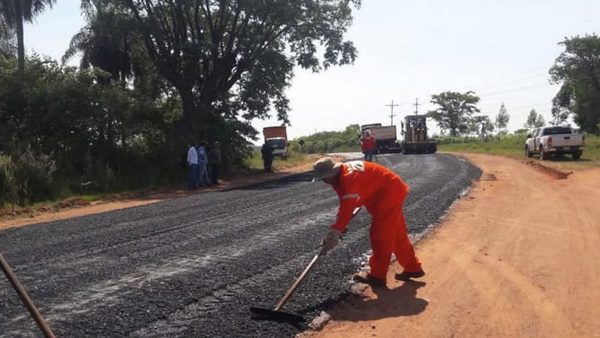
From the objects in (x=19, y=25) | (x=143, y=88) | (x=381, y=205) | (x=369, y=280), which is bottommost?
(x=369, y=280)

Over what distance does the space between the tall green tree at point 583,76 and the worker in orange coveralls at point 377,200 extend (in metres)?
51.3

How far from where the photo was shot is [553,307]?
5.71m

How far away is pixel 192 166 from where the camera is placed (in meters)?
20.6

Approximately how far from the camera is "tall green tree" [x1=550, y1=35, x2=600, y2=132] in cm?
5394

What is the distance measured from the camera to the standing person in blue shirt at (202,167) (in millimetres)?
21103

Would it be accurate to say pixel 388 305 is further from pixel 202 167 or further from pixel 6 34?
pixel 6 34

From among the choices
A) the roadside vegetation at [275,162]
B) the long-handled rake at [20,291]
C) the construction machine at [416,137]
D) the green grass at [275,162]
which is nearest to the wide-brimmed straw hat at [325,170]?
the long-handled rake at [20,291]

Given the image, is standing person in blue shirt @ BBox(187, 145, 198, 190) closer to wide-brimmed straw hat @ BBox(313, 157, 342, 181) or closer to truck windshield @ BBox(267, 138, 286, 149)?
wide-brimmed straw hat @ BBox(313, 157, 342, 181)

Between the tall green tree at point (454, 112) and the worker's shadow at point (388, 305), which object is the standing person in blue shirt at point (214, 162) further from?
the tall green tree at point (454, 112)

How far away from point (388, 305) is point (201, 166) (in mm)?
16089

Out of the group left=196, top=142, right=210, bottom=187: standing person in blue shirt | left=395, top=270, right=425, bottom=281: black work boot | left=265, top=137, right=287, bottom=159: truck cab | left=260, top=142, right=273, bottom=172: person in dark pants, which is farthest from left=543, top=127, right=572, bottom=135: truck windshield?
left=395, top=270, right=425, bottom=281: black work boot

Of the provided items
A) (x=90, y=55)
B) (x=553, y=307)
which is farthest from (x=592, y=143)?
(x=553, y=307)

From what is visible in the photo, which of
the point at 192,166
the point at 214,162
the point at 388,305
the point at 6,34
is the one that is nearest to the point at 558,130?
the point at 214,162

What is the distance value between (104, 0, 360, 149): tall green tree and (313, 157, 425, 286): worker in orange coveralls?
65.2 ft
